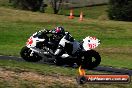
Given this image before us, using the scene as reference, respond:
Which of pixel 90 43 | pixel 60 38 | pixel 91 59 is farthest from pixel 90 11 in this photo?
pixel 90 43

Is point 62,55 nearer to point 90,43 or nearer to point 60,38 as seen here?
point 60,38

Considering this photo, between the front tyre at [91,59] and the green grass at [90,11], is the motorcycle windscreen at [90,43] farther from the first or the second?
the green grass at [90,11]

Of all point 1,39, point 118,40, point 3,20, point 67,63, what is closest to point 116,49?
point 118,40

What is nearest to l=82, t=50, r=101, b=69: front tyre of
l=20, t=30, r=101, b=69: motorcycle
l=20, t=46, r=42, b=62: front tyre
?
l=20, t=30, r=101, b=69: motorcycle

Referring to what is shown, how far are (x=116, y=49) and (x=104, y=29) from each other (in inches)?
424

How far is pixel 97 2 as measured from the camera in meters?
90.8

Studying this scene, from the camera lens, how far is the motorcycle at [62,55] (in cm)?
1838

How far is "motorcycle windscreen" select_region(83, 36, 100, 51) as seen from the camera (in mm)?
17750

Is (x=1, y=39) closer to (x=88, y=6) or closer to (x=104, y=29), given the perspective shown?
(x=104, y=29)

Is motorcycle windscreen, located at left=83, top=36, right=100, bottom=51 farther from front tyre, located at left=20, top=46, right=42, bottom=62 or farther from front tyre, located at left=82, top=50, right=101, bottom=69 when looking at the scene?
front tyre, located at left=20, top=46, right=42, bottom=62

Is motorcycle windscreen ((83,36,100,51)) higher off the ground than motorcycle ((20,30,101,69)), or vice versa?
motorcycle windscreen ((83,36,100,51))

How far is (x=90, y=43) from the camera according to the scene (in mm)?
17969

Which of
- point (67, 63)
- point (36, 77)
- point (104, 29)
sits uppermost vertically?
point (36, 77)

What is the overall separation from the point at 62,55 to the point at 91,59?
4.51 feet
